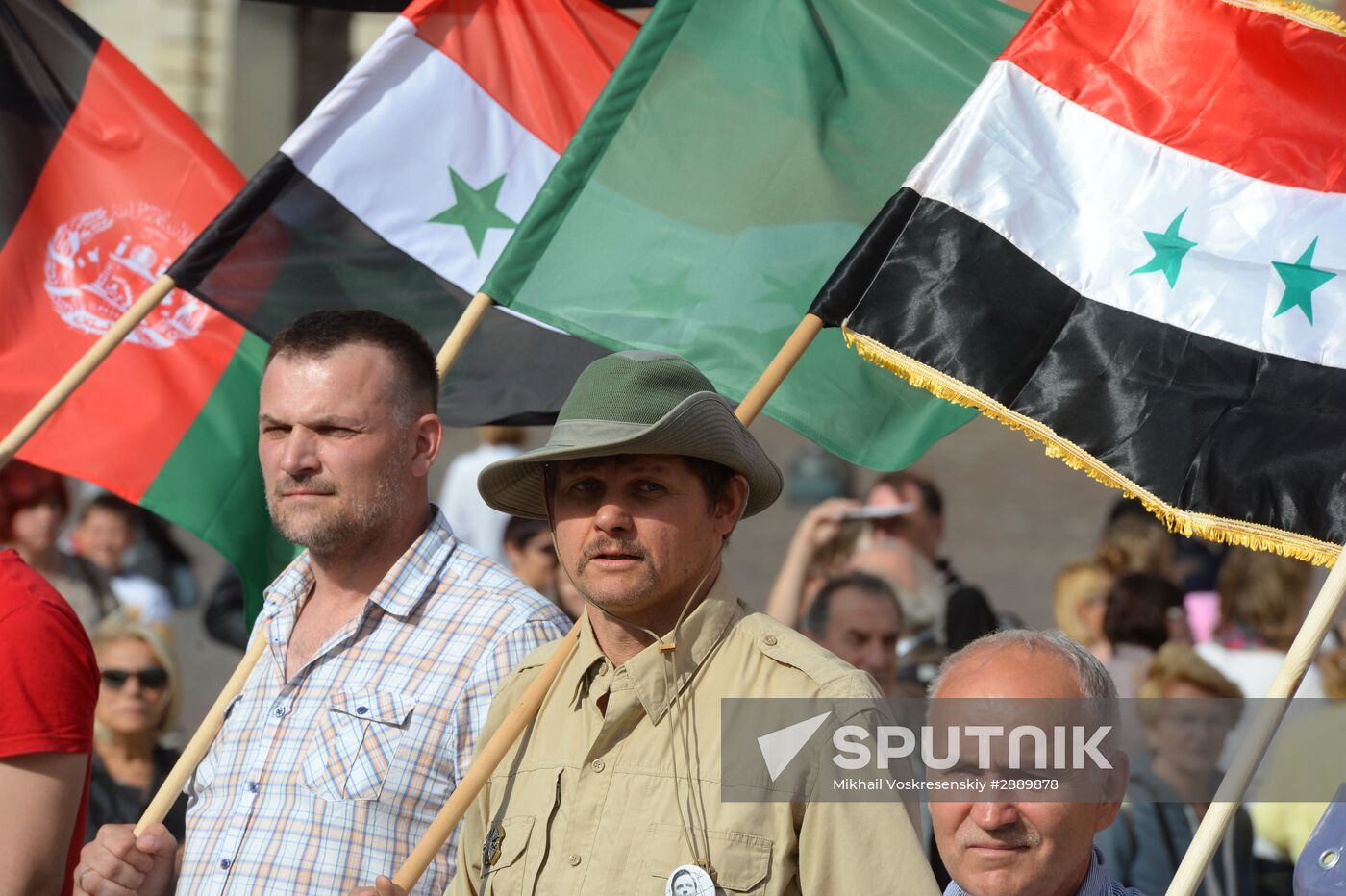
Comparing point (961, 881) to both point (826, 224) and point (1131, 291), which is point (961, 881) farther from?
point (826, 224)

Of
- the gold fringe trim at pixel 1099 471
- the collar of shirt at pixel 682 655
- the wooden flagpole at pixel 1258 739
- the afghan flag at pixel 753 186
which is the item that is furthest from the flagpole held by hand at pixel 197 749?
the wooden flagpole at pixel 1258 739

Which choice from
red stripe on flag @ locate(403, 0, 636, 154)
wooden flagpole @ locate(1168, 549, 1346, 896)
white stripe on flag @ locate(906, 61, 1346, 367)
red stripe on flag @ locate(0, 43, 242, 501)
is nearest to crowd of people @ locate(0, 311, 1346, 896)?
wooden flagpole @ locate(1168, 549, 1346, 896)

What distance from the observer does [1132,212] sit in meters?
4.27

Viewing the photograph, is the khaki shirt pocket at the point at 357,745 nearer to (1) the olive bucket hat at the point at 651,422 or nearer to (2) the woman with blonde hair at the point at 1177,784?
(1) the olive bucket hat at the point at 651,422

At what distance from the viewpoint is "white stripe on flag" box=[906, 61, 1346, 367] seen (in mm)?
4125

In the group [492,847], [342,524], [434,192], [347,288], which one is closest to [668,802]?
[492,847]

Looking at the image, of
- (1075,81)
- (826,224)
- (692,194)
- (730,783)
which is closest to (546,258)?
(692,194)

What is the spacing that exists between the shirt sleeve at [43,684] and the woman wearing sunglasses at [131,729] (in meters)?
2.52

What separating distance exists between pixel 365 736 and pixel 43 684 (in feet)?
2.12

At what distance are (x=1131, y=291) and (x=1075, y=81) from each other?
574 mm

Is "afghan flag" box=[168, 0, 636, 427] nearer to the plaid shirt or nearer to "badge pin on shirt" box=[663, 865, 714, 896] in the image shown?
the plaid shirt

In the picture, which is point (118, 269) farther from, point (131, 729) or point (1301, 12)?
point (1301, 12)

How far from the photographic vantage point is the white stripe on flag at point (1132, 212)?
4.12 metres

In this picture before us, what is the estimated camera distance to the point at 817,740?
2.99 meters
